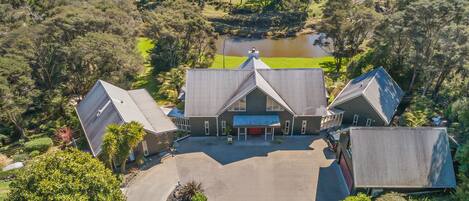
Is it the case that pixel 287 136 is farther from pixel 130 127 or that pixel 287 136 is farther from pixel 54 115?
pixel 54 115

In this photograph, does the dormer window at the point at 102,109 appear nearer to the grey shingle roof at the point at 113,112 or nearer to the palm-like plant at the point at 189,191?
the grey shingle roof at the point at 113,112

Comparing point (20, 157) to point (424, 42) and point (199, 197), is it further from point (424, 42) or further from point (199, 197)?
point (424, 42)

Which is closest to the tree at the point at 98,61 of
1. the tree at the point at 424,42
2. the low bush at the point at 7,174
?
the low bush at the point at 7,174

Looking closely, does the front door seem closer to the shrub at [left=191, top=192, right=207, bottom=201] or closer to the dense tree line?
the shrub at [left=191, top=192, right=207, bottom=201]

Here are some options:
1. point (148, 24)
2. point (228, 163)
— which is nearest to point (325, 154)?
point (228, 163)

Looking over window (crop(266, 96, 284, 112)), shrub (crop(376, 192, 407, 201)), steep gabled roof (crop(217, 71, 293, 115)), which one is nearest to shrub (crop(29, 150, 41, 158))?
steep gabled roof (crop(217, 71, 293, 115))

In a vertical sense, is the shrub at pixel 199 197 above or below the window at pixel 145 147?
below

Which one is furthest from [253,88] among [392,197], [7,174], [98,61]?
[7,174]
